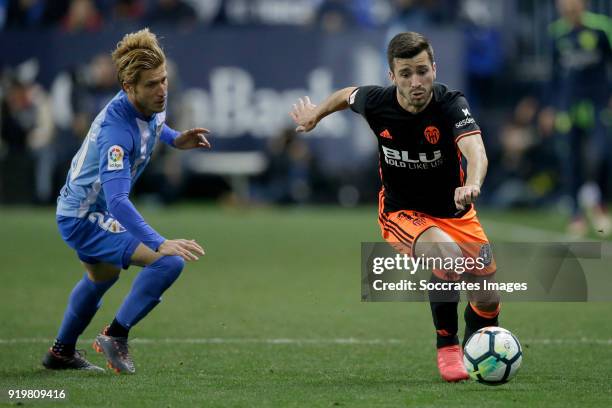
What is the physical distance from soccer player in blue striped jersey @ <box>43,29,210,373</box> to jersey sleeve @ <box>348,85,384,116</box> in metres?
1.13

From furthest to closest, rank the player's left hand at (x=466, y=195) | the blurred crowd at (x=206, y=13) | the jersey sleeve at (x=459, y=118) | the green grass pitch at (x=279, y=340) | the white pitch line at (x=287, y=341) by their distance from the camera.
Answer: the blurred crowd at (x=206, y=13) → the white pitch line at (x=287, y=341) → the jersey sleeve at (x=459, y=118) → the green grass pitch at (x=279, y=340) → the player's left hand at (x=466, y=195)

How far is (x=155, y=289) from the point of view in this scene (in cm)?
691

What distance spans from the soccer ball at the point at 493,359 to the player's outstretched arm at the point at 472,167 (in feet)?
2.53

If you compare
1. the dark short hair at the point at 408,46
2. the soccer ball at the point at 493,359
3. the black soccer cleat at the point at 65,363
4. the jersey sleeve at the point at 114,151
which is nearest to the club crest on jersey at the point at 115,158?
the jersey sleeve at the point at 114,151

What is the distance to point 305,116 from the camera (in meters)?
7.37

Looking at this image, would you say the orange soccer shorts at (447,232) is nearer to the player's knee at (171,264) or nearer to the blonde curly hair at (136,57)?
the player's knee at (171,264)

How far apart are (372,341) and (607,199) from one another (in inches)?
586

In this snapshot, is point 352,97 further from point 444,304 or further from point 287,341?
point 287,341

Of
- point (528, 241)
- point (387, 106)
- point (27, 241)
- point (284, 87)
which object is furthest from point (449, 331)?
point (284, 87)

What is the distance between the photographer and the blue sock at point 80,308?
7.25 m

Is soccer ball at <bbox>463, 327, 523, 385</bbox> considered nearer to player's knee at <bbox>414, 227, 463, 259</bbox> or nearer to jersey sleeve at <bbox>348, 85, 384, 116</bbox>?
player's knee at <bbox>414, 227, 463, 259</bbox>

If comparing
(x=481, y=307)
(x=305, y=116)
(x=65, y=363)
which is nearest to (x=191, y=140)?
(x=305, y=116)

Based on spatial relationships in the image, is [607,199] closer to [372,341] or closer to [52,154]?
[52,154]

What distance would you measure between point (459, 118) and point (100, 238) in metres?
2.17
